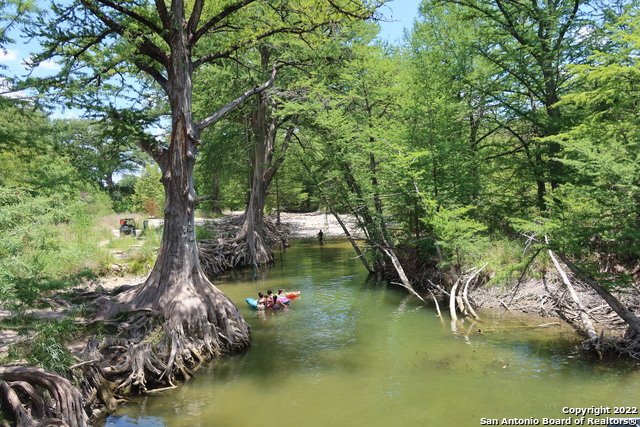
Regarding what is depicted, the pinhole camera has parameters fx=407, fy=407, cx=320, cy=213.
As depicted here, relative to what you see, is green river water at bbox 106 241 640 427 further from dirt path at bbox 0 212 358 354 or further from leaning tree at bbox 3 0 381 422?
dirt path at bbox 0 212 358 354

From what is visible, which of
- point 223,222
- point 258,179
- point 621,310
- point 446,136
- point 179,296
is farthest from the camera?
point 223,222

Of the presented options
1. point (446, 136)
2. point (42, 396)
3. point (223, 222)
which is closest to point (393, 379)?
point (42, 396)

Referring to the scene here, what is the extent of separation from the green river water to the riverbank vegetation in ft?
2.49

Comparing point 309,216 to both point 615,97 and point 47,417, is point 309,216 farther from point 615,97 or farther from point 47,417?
point 47,417

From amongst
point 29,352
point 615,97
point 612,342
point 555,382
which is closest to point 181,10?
point 29,352

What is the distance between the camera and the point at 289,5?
9805 mm

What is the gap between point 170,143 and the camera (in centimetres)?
936

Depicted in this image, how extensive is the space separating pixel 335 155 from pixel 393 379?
381 inches

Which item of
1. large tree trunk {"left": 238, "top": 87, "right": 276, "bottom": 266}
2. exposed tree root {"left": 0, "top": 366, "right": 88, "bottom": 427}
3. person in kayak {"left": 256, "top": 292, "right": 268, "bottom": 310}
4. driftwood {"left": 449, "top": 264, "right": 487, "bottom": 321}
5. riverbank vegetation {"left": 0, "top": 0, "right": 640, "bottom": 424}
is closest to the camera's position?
exposed tree root {"left": 0, "top": 366, "right": 88, "bottom": 427}

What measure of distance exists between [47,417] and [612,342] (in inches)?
390

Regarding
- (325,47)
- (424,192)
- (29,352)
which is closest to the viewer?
(29,352)

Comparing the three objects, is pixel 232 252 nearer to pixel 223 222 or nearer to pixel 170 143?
pixel 223 222

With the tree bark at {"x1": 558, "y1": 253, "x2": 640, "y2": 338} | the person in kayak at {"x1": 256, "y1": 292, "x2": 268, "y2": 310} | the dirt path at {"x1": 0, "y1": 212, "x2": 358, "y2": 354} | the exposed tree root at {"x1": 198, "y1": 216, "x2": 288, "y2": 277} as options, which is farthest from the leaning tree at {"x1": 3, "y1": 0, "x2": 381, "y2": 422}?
the exposed tree root at {"x1": 198, "y1": 216, "x2": 288, "y2": 277}

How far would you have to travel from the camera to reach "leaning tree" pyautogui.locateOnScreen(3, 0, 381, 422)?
8.05m
